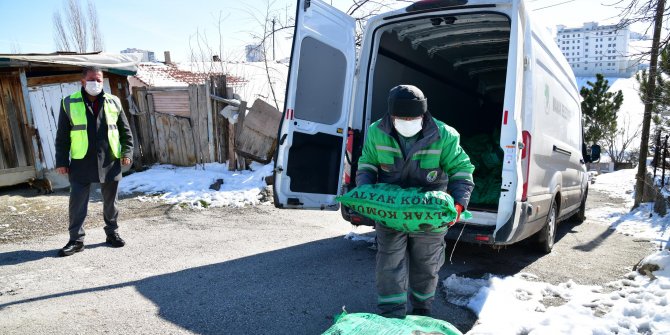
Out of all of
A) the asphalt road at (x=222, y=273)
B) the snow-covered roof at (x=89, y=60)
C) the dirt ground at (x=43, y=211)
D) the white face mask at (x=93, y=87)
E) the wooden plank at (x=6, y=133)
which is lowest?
the dirt ground at (x=43, y=211)

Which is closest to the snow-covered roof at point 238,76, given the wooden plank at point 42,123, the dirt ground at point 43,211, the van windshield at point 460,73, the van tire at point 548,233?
the wooden plank at point 42,123

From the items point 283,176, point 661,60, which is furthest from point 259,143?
point 661,60

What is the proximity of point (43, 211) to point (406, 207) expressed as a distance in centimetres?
617

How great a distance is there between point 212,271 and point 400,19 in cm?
309

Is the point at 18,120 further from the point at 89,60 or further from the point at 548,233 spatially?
the point at 548,233

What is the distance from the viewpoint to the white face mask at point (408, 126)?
278cm

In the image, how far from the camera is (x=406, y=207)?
2525 mm

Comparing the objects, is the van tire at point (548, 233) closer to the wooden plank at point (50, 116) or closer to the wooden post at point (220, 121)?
the wooden post at point (220, 121)

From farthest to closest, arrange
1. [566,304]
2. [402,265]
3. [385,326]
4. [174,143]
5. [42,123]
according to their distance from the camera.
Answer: [174,143] < [42,123] < [566,304] < [402,265] < [385,326]

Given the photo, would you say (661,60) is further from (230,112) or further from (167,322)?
(167,322)

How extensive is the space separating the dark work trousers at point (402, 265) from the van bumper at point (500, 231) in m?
1.02

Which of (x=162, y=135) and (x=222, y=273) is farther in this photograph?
(x=162, y=135)

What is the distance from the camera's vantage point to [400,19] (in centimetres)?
434

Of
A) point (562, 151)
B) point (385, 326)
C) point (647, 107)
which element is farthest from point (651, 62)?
point (385, 326)
